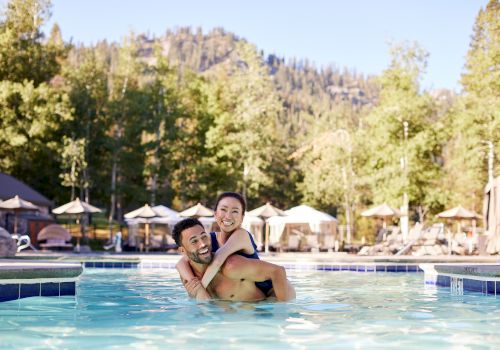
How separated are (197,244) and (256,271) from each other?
63 centimetres

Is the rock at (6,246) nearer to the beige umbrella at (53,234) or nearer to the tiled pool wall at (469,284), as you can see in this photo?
the tiled pool wall at (469,284)

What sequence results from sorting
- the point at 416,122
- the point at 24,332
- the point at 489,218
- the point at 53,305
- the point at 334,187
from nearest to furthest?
1. the point at 24,332
2. the point at 53,305
3. the point at 489,218
4. the point at 416,122
5. the point at 334,187

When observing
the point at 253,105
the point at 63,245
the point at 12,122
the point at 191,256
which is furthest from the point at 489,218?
the point at 12,122

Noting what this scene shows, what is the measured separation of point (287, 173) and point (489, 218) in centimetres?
3080

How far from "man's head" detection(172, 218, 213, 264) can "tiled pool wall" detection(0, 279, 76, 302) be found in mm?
2320

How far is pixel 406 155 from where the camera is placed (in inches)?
1224

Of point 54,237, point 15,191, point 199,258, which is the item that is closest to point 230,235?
point 199,258

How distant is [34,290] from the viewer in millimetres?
7117

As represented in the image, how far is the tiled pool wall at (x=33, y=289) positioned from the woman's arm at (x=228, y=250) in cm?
230

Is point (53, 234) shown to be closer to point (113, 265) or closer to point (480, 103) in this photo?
point (113, 265)

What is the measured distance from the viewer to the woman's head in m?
5.76

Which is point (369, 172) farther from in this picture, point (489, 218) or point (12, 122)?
point (489, 218)

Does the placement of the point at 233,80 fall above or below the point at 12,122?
above

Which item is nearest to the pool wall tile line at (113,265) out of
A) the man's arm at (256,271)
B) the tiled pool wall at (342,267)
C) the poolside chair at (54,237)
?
the tiled pool wall at (342,267)
